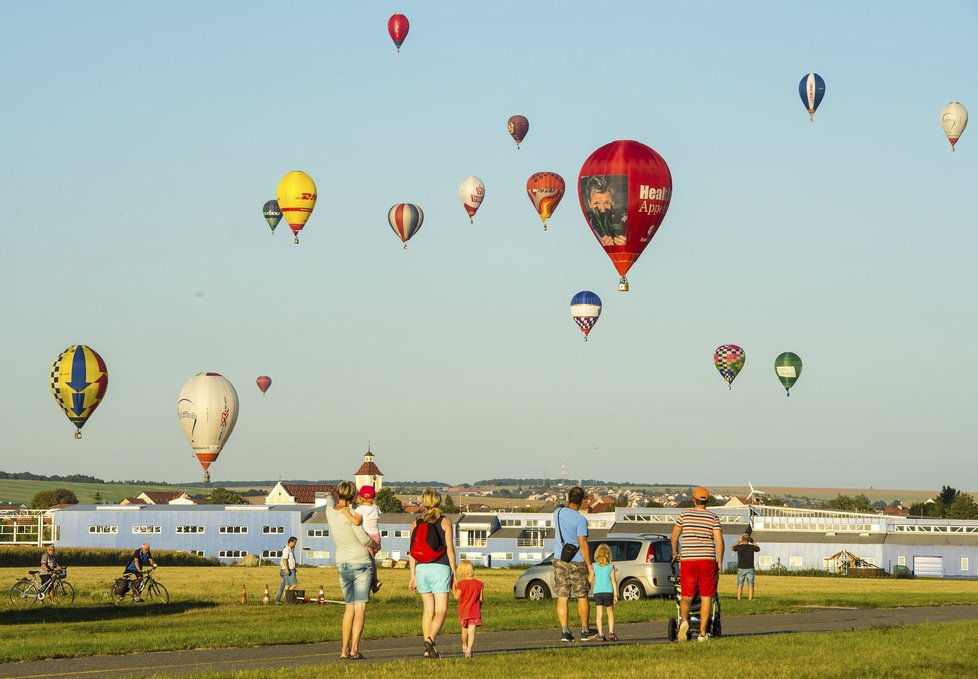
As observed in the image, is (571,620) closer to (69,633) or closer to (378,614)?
(378,614)

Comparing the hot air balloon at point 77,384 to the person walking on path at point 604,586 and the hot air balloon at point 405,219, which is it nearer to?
the hot air balloon at point 405,219

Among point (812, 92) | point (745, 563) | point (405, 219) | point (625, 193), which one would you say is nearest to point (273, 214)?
point (405, 219)

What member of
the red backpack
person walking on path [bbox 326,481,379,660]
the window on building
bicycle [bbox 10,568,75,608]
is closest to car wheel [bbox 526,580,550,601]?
bicycle [bbox 10,568,75,608]

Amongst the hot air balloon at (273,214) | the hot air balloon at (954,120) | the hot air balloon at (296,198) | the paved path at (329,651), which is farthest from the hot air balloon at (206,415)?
the paved path at (329,651)

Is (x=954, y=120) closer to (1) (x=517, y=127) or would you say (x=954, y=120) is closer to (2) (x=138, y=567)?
(1) (x=517, y=127)

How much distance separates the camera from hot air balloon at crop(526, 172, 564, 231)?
98750 millimetres

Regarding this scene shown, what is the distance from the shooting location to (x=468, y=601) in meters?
20.4

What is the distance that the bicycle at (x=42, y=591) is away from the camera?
40.4m

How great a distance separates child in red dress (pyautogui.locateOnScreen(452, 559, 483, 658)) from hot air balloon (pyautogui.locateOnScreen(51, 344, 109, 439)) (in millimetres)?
69316

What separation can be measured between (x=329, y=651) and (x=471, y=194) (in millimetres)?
85810

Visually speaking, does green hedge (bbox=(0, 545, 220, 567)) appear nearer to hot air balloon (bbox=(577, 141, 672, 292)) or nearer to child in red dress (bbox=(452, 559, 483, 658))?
hot air balloon (bbox=(577, 141, 672, 292))

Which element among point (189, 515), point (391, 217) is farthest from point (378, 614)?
point (189, 515)

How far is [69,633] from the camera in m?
29.3

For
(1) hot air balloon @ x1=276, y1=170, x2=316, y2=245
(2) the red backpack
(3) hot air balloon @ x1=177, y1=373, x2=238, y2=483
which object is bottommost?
(2) the red backpack
